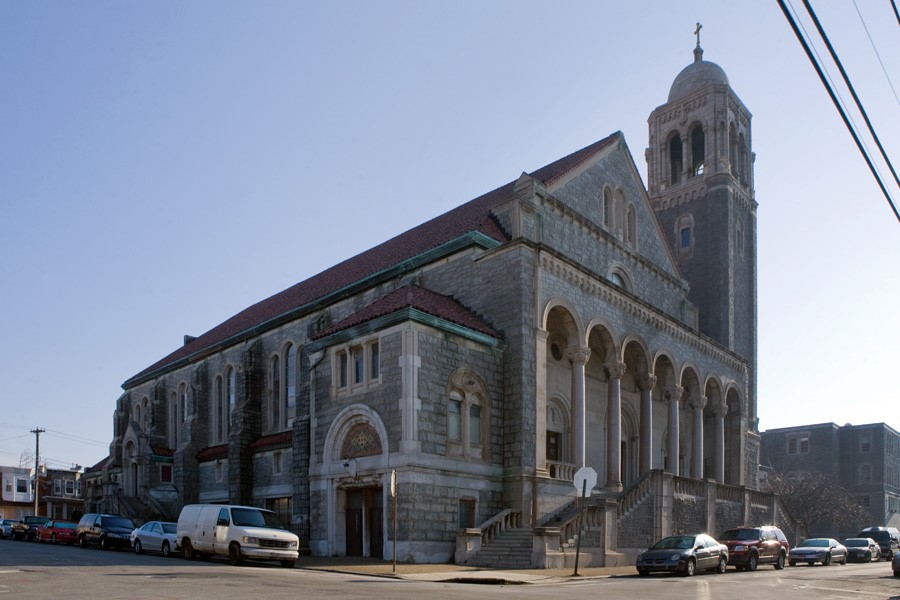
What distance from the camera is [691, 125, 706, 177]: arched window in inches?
1938

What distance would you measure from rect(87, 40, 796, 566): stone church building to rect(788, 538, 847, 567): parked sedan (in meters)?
3.22

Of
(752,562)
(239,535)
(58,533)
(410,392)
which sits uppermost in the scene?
(410,392)

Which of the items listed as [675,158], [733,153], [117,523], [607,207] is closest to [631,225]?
[607,207]

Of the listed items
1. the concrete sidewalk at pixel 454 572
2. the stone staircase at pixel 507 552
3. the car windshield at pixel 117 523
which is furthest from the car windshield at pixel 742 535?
the car windshield at pixel 117 523

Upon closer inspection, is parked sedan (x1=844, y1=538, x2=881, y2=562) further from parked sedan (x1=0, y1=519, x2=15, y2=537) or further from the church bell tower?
parked sedan (x1=0, y1=519, x2=15, y2=537)

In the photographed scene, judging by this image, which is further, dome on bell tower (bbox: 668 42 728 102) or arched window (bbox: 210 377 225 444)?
dome on bell tower (bbox: 668 42 728 102)

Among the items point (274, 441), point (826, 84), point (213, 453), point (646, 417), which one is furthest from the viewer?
point (213, 453)

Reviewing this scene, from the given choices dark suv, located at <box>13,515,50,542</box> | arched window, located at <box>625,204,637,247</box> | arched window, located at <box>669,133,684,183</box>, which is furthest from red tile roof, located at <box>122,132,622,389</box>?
arched window, located at <box>669,133,684,183</box>

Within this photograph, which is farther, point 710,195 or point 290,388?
point 710,195

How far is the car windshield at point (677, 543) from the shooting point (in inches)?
920

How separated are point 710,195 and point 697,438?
49.5ft

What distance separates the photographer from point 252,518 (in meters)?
23.1

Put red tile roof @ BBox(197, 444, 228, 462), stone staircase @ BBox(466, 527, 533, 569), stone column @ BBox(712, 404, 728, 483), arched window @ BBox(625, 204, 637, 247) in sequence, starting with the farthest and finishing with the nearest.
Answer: red tile roof @ BBox(197, 444, 228, 462)
stone column @ BBox(712, 404, 728, 483)
arched window @ BBox(625, 204, 637, 247)
stone staircase @ BBox(466, 527, 533, 569)

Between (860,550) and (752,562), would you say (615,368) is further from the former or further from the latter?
(860,550)
